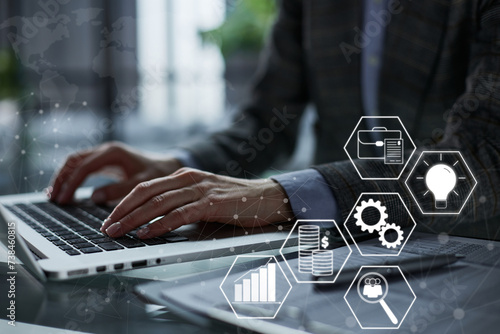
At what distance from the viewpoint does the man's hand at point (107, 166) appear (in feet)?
2.36

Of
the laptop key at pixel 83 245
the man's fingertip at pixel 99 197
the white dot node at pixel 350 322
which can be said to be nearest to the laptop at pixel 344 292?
the white dot node at pixel 350 322

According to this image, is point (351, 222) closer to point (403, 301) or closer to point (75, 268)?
point (403, 301)

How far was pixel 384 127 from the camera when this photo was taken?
44 centimetres

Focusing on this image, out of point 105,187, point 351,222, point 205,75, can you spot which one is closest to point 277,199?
point 351,222

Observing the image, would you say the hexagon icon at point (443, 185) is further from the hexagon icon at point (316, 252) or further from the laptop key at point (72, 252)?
the laptop key at point (72, 252)

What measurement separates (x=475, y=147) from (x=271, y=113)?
0.54 metres

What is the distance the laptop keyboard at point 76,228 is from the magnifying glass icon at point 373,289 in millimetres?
178

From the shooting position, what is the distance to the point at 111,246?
17.2 inches

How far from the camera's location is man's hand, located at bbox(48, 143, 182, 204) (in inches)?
28.3

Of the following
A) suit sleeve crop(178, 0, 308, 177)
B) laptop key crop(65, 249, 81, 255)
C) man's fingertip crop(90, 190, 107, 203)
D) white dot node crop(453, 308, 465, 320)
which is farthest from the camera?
suit sleeve crop(178, 0, 308, 177)

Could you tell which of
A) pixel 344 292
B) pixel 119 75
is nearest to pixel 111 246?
pixel 344 292

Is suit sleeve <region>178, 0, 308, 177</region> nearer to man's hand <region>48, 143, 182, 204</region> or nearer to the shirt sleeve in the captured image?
man's hand <region>48, 143, 182, 204</region>

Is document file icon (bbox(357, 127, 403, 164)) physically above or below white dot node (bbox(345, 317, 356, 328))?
above

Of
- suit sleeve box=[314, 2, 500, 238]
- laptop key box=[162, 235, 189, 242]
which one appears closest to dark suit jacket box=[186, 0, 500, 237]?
suit sleeve box=[314, 2, 500, 238]
